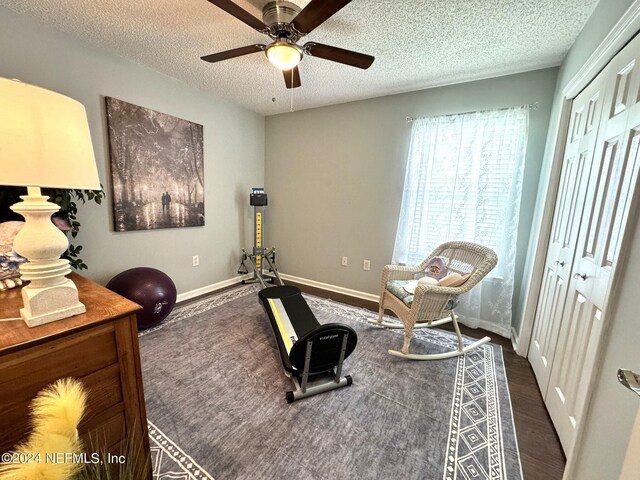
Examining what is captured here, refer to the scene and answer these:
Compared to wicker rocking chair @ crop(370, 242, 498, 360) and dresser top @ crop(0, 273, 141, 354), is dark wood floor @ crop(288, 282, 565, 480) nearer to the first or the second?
wicker rocking chair @ crop(370, 242, 498, 360)

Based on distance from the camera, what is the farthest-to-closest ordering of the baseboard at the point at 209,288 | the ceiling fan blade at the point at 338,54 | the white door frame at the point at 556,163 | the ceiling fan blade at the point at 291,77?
the baseboard at the point at 209,288 < the ceiling fan blade at the point at 291,77 < the ceiling fan blade at the point at 338,54 < the white door frame at the point at 556,163

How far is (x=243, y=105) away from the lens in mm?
3369

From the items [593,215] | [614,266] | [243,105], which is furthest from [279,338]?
[243,105]

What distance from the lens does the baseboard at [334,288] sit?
3.25 metres

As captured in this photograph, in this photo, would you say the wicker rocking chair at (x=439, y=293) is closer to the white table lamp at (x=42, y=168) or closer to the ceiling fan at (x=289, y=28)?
the ceiling fan at (x=289, y=28)

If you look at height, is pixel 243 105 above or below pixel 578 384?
above

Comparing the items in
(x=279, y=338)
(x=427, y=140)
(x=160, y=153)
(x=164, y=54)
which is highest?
(x=164, y=54)

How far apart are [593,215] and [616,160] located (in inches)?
10.8

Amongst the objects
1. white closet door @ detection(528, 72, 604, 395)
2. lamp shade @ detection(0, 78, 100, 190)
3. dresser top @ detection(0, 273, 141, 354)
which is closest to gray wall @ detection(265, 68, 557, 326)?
white closet door @ detection(528, 72, 604, 395)

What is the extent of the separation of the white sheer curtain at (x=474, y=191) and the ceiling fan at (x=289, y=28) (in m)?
1.27

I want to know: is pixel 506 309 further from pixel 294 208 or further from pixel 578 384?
pixel 294 208

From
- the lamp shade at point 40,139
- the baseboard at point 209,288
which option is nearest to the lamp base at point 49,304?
the lamp shade at point 40,139

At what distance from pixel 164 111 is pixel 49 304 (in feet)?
7.94

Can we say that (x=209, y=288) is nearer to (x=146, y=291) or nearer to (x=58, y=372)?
(x=146, y=291)
